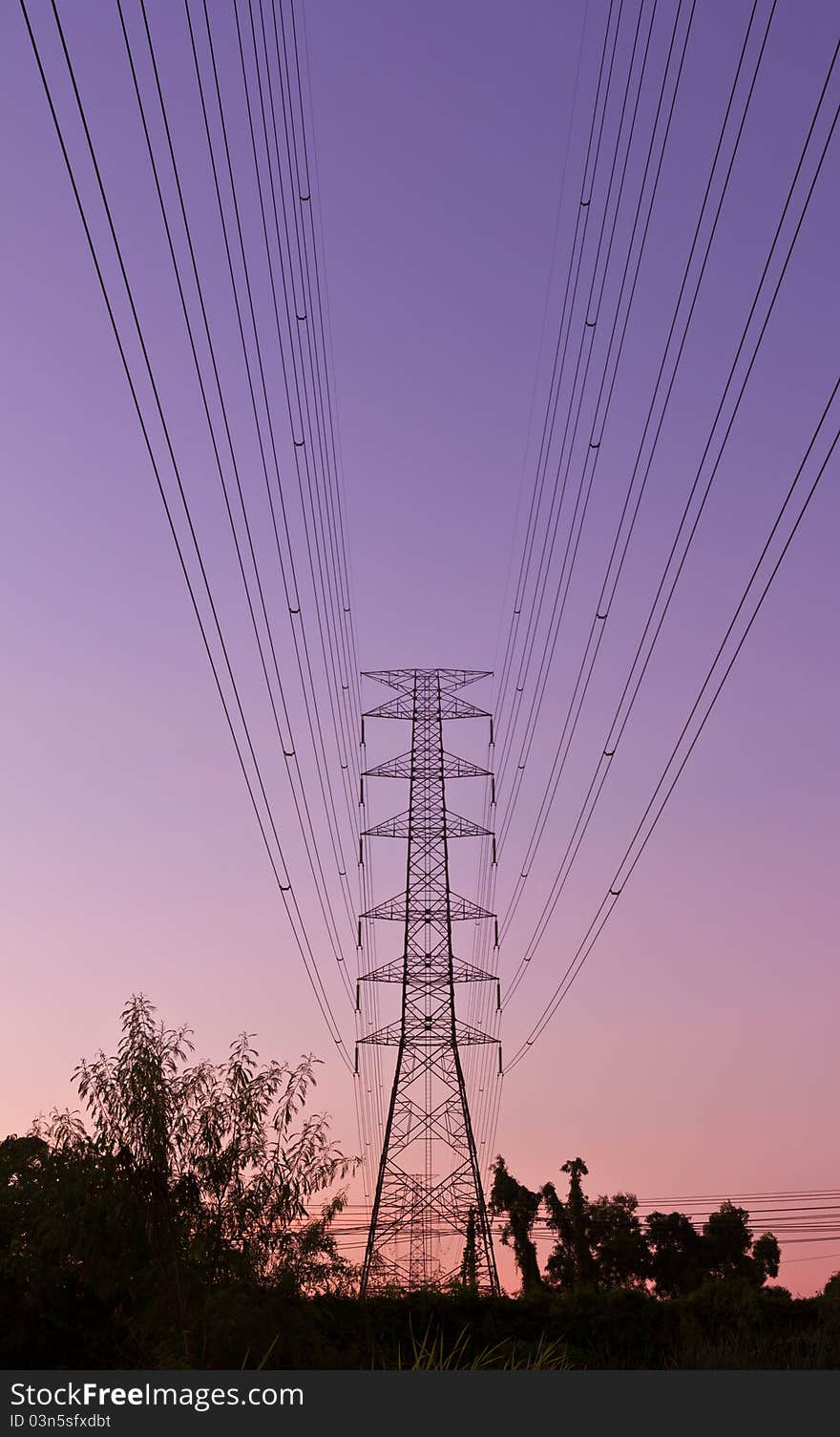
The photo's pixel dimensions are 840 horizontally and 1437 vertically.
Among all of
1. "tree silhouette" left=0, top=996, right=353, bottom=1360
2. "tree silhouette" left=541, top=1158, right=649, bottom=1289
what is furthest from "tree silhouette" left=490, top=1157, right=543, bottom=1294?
"tree silhouette" left=0, top=996, right=353, bottom=1360

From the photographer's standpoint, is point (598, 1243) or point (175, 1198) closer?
point (175, 1198)

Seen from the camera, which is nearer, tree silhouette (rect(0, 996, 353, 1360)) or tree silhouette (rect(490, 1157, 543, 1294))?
tree silhouette (rect(0, 996, 353, 1360))

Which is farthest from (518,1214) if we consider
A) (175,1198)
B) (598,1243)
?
(175,1198)

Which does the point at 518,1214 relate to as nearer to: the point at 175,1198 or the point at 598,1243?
the point at 598,1243

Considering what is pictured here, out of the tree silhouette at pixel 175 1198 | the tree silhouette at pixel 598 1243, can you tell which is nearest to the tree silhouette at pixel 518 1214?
the tree silhouette at pixel 598 1243

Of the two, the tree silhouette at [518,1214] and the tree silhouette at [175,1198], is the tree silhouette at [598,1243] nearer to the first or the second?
the tree silhouette at [518,1214]

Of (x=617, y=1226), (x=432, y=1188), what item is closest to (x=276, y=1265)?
(x=432, y=1188)

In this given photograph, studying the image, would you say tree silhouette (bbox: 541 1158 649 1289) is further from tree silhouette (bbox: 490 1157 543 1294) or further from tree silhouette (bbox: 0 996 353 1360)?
tree silhouette (bbox: 0 996 353 1360)

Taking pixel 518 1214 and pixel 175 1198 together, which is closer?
pixel 175 1198
